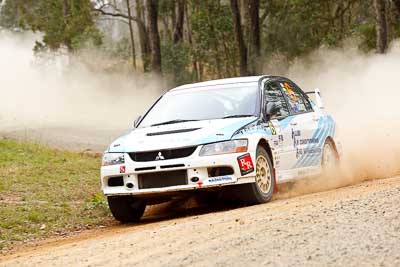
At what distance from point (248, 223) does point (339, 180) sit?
15.3ft

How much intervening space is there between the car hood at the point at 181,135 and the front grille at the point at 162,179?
0.29 m

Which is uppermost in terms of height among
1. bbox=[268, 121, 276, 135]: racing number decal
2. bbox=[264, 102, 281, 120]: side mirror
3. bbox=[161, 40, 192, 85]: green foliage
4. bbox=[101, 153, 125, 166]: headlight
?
bbox=[161, 40, 192, 85]: green foliage

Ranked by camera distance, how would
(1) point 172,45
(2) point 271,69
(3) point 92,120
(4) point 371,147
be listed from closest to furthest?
(4) point 371,147, (3) point 92,120, (2) point 271,69, (1) point 172,45

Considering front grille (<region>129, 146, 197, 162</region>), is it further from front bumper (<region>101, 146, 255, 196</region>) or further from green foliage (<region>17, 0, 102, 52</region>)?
green foliage (<region>17, 0, 102, 52</region>)

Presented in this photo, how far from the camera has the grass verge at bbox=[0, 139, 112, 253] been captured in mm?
9828

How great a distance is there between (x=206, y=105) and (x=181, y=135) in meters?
A: 1.15

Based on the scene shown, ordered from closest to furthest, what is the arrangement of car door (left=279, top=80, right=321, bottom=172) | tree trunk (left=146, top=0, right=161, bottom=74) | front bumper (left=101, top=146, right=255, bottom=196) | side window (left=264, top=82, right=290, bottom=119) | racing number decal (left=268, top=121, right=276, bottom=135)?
front bumper (left=101, top=146, right=255, bottom=196)
racing number decal (left=268, top=121, right=276, bottom=135)
side window (left=264, top=82, right=290, bottom=119)
car door (left=279, top=80, right=321, bottom=172)
tree trunk (left=146, top=0, right=161, bottom=74)

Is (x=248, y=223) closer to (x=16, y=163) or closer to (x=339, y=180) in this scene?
(x=339, y=180)

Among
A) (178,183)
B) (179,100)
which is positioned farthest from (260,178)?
(179,100)

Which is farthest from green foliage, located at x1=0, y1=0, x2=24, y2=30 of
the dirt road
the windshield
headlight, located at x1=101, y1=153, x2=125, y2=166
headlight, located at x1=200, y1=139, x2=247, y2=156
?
the dirt road

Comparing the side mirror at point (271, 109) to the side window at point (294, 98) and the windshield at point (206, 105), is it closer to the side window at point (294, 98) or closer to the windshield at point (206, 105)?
the windshield at point (206, 105)

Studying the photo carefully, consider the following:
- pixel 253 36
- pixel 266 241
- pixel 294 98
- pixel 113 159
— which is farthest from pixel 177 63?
pixel 266 241

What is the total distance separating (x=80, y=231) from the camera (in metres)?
9.66

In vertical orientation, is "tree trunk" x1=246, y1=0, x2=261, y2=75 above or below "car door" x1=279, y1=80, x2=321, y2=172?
above
